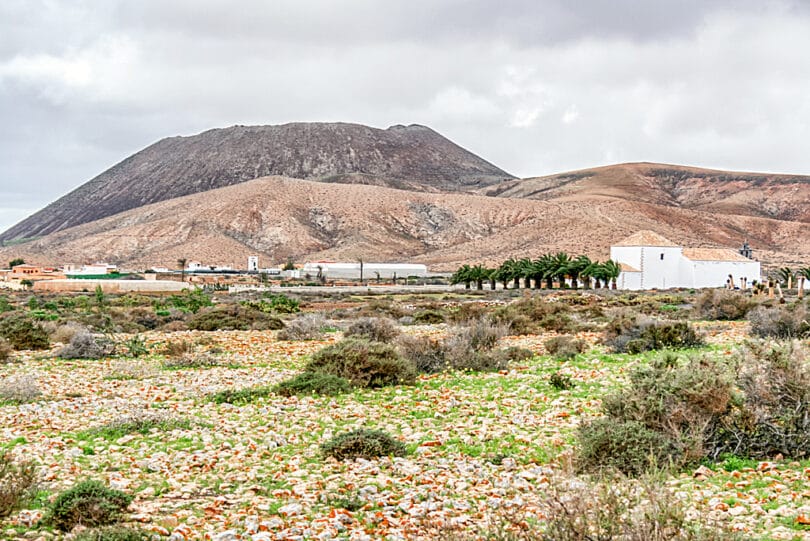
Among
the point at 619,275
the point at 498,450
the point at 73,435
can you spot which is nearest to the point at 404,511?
the point at 498,450

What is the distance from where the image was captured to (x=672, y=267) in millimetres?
77250

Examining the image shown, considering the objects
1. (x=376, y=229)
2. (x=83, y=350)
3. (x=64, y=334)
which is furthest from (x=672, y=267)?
(x=83, y=350)

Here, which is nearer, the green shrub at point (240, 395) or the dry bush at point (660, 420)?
the dry bush at point (660, 420)

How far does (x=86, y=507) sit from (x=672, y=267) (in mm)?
76450

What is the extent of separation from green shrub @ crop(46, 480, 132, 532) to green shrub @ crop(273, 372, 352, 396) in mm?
6016

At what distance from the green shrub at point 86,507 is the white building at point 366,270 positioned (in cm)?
9097

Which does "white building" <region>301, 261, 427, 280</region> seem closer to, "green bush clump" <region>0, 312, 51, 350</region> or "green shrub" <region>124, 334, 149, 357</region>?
"green bush clump" <region>0, 312, 51, 350</region>

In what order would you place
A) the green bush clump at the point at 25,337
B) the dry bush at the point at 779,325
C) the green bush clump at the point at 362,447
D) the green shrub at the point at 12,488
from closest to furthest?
the green shrub at the point at 12,488 < the green bush clump at the point at 362,447 < the dry bush at the point at 779,325 < the green bush clump at the point at 25,337

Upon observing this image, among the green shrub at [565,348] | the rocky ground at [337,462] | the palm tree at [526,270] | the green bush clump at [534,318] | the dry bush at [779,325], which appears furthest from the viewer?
the palm tree at [526,270]

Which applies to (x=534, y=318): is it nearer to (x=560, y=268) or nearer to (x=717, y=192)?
(x=560, y=268)

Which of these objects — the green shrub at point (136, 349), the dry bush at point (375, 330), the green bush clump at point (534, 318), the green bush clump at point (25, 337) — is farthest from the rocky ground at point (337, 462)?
the green bush clump at point (534, 318)

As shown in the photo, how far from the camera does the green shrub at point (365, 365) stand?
14.0 metres

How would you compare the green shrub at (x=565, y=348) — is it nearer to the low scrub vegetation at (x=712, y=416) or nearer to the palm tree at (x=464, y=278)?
the low scrub vegetation at (x=712, y=416)

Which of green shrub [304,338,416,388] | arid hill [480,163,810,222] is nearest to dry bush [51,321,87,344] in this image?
green shrub [304,338,416,388]
